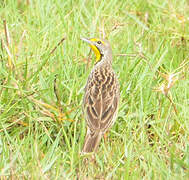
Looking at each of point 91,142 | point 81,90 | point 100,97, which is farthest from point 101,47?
point 91,142

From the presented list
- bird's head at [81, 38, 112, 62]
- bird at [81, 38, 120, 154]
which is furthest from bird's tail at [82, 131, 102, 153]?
bird's head at [81, 38, 112, 62]

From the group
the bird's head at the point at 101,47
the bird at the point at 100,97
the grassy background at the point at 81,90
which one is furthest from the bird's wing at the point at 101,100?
the bird's head at the point at 101,47

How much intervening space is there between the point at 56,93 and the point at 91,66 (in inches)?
34.2

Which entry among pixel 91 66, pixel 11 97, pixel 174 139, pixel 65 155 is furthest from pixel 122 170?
pixel 91 66

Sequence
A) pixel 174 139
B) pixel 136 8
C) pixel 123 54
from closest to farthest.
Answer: pixel 174 139, pixel 123 54, pixel 136 8

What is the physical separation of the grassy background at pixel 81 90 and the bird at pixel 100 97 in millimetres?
98

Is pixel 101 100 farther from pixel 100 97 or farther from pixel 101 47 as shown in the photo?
pixel 101 47

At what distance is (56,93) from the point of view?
491 centimetres

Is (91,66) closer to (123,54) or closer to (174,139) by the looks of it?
(123,54)

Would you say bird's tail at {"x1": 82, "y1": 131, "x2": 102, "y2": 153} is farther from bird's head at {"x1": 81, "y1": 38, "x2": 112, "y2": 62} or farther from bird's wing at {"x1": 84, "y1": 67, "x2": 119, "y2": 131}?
bird's head at {"x1": 81, "y1": 38, "x2": 112, "y2": 62}

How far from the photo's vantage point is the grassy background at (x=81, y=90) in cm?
423

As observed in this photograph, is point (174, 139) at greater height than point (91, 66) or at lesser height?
lesser

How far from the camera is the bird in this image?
467cm

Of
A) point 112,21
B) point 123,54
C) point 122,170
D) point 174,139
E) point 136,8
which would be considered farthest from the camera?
point 136,8
